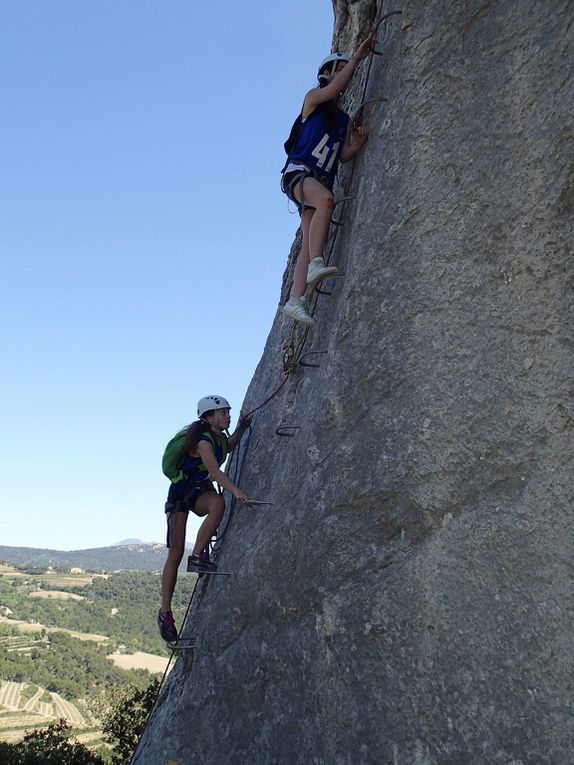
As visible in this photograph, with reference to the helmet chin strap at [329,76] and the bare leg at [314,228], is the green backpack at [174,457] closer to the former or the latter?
the bare leg at [314,228]

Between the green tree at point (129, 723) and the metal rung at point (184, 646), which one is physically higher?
the metal rung at point (184, 646)

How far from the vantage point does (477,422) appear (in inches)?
181

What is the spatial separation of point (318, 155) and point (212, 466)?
2990mm

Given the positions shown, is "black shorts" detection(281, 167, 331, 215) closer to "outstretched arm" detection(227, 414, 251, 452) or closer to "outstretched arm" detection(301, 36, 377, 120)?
"outstretched arm" detection(301, 36, 377, 120)

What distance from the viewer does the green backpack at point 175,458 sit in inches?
278

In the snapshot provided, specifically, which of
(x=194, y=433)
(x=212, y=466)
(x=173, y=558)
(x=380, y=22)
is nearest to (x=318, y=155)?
(x=380, y=22)

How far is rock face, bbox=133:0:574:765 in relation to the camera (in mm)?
4160

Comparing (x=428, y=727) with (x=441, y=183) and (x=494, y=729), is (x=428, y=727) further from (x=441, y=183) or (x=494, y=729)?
(x=441, y=183)

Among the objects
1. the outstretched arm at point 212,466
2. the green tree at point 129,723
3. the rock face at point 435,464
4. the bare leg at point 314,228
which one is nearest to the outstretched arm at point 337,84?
the rock face at point 435,464

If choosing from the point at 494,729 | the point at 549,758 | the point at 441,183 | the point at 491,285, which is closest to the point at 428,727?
the point at 494,729

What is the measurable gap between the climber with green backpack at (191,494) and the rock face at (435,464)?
97cm

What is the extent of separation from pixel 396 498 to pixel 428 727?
4.57 feet

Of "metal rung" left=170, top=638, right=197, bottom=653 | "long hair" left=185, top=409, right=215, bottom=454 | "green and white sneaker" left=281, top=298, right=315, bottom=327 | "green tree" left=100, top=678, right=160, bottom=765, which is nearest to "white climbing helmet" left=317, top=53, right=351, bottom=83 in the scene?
"green and white sneaker" left=281, top=298, right=315, bottom=327

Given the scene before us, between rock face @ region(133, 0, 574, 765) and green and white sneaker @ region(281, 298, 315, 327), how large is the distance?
203 millimetres
